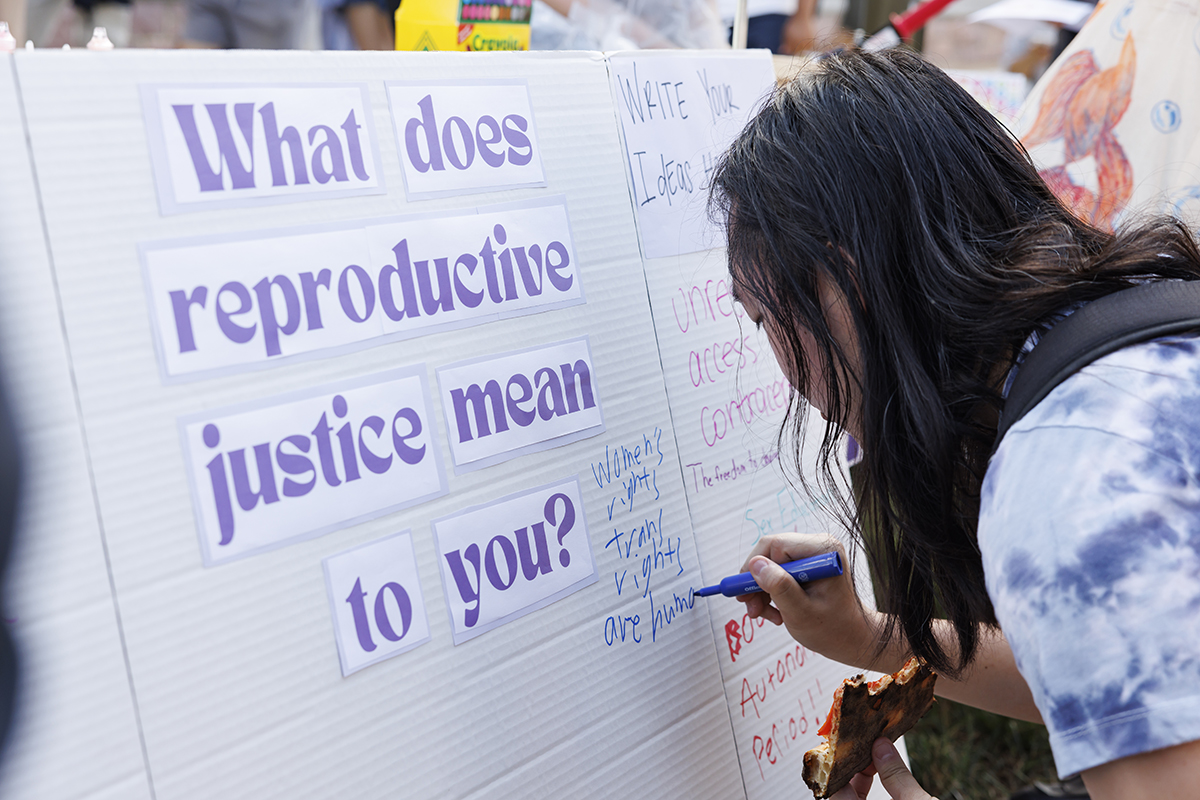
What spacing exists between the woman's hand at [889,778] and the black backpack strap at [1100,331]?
525 mm

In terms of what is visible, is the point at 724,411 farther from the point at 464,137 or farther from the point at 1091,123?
the point at 1091,123

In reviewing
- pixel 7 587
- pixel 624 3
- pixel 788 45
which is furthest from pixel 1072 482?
pixel 788 45

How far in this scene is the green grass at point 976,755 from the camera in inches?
84.3

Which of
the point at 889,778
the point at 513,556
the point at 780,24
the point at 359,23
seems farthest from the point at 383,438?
the point at 780,24

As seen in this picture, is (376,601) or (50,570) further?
(376,601)

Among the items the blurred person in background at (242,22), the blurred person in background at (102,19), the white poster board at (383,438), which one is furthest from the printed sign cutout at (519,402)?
the blurred person in background at (102,19)

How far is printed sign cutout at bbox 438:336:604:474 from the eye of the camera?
0.87m

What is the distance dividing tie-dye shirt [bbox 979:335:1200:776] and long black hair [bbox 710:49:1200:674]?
12 cm

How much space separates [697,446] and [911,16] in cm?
225

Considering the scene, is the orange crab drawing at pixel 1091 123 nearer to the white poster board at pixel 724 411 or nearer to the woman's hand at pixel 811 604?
the white poster board at pixel 724 411

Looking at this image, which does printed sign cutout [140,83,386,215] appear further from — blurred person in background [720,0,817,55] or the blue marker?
blurred person in background [720,0,817,55]

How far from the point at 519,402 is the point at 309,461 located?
0.23 metres

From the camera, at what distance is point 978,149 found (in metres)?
0.82

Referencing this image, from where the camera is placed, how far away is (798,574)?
40.8 inches
